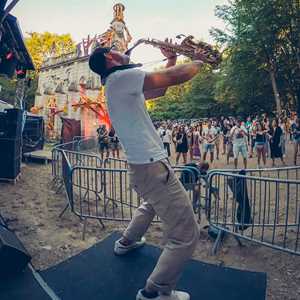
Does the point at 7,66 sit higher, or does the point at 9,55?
the point at 9,55

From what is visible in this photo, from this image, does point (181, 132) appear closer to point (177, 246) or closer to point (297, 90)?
point (177, 246)

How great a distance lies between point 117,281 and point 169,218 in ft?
3.61

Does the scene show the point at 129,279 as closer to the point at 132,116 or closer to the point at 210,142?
the point at 132,116

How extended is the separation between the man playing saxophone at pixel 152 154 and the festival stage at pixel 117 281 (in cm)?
52

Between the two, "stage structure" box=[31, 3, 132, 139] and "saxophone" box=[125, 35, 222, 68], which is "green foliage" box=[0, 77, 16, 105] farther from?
"saxophone" box=[125, 35, 222, 68]

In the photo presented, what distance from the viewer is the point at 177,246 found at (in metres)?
2.61

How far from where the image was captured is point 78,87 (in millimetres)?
32750

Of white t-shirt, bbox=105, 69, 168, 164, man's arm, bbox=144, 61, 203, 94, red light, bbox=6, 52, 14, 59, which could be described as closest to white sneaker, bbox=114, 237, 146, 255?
white t-shirt, bbox=105, 69, 168, 164

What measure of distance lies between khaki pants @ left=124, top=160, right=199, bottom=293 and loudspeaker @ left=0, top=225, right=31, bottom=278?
5.30 ft

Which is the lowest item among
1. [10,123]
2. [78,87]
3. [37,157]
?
[37,157]

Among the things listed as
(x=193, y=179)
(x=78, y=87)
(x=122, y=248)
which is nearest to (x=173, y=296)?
(x=122, y=248)

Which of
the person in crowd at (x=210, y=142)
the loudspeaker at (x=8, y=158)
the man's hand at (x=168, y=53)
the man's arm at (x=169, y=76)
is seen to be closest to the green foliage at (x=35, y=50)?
the person in crowd at (x=210, y=142)

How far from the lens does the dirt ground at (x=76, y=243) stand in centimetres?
393

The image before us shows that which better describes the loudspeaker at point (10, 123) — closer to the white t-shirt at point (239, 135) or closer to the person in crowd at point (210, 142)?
the white t-shirt at point (239, 135)
